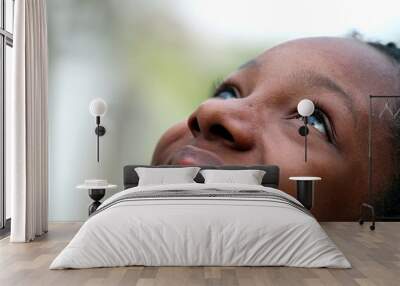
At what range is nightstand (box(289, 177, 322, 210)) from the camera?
703 centimetres

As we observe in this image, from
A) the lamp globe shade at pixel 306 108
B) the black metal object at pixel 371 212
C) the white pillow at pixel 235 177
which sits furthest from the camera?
the lamp globe shade at pixel 306 108

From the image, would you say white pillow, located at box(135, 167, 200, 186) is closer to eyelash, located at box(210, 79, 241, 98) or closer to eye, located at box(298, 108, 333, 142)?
eyelash, located at box(210, 79, 241, 98)

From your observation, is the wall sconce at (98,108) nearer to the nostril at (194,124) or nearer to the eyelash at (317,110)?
the nostril at (194,124)

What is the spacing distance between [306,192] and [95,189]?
250 centimetres

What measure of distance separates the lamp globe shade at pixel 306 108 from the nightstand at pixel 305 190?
2.59 feet

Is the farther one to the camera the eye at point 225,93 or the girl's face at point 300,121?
the eye at point 225,93

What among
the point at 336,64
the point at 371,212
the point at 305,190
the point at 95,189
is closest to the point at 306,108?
the point at 336,64

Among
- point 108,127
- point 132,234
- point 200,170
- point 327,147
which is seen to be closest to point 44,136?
point 108,127

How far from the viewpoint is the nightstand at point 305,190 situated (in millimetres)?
7031

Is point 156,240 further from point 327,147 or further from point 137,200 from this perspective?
point 327,147

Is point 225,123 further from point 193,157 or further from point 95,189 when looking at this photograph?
point 95,189

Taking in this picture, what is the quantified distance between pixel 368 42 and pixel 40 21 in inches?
159

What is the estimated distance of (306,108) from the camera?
7.16 metres

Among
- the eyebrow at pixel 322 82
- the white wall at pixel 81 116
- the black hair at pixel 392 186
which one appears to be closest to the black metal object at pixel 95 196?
the white wall at pixel 81 116
